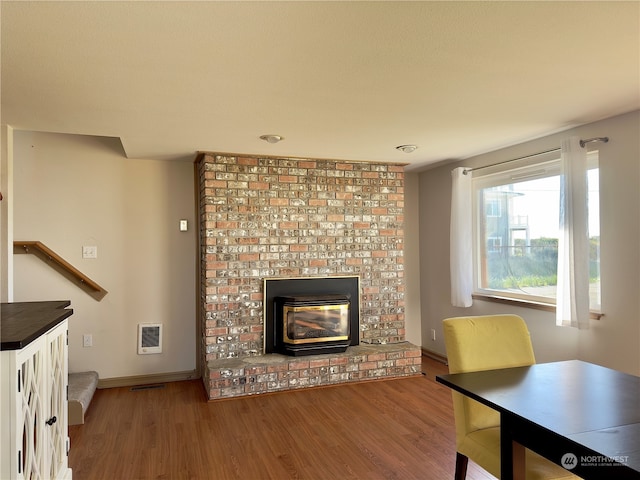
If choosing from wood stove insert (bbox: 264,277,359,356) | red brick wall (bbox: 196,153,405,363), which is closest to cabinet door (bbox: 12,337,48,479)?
red brick wall (bbox: 196,153,405,363)

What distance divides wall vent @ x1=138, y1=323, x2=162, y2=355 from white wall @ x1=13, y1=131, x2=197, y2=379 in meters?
0.05

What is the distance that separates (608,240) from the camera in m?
2.92

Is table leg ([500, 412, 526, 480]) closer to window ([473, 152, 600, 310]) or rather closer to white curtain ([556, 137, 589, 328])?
white curtain ([556, 137, 589, 328])

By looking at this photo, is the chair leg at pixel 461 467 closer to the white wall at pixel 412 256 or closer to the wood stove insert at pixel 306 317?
the wood stove insert at pixel 306 317

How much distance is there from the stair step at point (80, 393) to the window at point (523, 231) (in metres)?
→ 3.57

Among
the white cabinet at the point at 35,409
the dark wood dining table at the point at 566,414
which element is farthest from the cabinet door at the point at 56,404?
the dark wood dining table at the point at 566,414

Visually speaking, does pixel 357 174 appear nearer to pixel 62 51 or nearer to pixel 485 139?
pixel 485 139

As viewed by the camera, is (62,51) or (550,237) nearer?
(62,51)

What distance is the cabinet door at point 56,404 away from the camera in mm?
1878

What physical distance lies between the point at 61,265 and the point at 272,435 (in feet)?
8.00

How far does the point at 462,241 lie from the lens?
163 inches

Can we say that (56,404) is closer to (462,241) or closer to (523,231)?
(462,241)

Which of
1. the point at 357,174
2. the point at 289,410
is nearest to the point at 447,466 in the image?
the point at 289,410

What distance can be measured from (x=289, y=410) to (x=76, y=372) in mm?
2042
